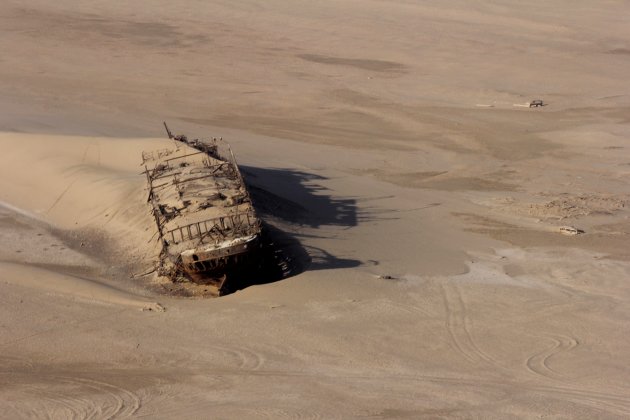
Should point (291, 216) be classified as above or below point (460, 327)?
above

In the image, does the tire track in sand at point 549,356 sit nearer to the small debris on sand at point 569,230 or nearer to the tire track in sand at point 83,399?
the tire track in sand at point 83,399

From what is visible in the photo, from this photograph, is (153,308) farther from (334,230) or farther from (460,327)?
(334,230)

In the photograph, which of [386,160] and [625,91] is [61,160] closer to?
Answer: [386,160]

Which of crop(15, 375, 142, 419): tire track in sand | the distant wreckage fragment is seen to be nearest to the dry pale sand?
crop(15, 375, 142, 419): tire track in sand

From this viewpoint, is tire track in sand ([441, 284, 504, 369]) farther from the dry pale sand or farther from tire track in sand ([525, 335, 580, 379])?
tire track in sand ([525, 335, 580, 379])

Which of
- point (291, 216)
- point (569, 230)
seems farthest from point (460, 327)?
point (569, 230)

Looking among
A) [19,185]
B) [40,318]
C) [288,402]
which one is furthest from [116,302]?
[19,185]

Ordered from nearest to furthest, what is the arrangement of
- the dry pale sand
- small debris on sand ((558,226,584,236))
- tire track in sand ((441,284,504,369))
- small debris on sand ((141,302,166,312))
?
the dry pale sand, tire track in sand ((441,284,504,369)), small debris on sand ((141,302,166,312)), small debris on sand ((558,226,584,236))
